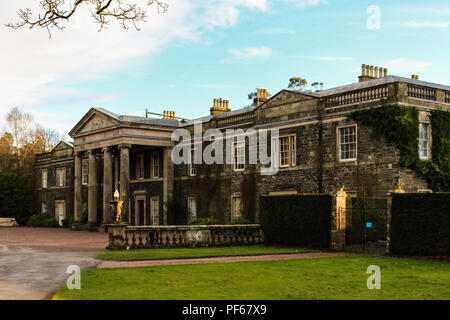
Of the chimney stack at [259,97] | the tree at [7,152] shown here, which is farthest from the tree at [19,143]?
the chimney stack at [259,97]

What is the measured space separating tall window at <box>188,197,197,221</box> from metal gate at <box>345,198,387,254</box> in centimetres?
1653

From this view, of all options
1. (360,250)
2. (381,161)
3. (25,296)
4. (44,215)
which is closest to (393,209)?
(360,250)

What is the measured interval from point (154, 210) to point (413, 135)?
72.5 feet

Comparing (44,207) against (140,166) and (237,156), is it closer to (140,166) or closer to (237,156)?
(140,166)

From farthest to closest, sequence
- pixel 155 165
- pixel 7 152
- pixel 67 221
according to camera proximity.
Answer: pixel 7 152
pixel 67 221
pixel 155 165

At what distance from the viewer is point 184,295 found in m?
10.4

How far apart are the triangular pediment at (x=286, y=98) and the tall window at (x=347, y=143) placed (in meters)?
2.66

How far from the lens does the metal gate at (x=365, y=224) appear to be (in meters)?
21.8

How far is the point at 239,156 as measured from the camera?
3372 centimetres

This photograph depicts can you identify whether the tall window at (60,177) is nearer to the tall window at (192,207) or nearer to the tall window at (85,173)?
the tall window at (85,173)

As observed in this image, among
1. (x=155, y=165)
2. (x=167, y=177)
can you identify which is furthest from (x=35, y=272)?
(x=155, y=165)

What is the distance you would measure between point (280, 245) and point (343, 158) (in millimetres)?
5581
